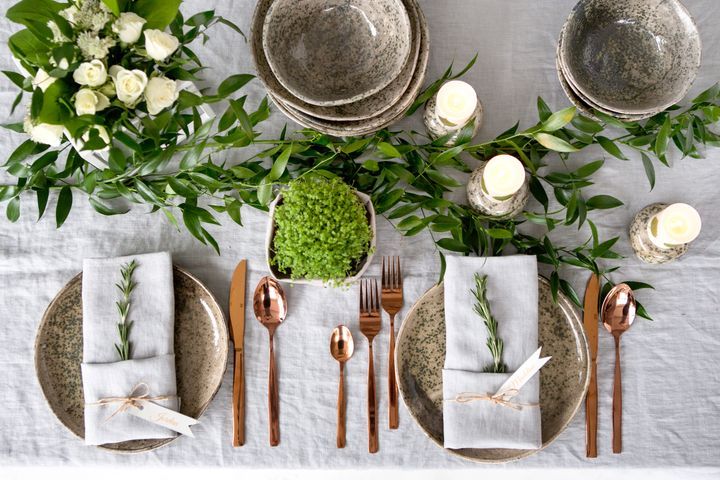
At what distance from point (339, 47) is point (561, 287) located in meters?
0.53

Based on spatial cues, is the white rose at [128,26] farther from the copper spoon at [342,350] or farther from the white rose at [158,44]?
the copper spoon at [342,350]

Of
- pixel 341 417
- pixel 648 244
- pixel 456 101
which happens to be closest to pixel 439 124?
pixel 456 101

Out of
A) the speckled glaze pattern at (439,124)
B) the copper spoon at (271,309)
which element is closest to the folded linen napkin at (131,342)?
the copper spoon at (271,309)

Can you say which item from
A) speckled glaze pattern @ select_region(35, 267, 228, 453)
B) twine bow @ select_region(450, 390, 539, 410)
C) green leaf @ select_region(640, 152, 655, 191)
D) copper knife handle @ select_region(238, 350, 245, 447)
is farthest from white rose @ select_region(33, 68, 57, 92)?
green leaf @ select_region(640, 152, 655, 191)

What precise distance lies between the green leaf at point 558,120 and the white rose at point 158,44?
0.50 meters

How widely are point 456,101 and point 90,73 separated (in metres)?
0.48

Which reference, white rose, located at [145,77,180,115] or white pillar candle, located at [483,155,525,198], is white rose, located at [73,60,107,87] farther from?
white pillar candle, located at [483,155,525,198]

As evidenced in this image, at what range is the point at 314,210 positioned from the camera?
0.80m

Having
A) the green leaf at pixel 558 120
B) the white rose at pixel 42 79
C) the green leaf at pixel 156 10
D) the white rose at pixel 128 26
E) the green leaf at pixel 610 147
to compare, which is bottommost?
the green leaf at pixel 610 147

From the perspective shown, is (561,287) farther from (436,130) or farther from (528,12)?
(528,12)

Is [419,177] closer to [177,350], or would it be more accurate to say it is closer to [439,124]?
[439,124]

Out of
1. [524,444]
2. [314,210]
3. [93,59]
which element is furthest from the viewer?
[524,444]

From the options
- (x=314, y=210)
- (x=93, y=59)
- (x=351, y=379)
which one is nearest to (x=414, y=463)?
(x=351, y=379)

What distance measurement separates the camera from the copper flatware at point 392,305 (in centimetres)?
95
